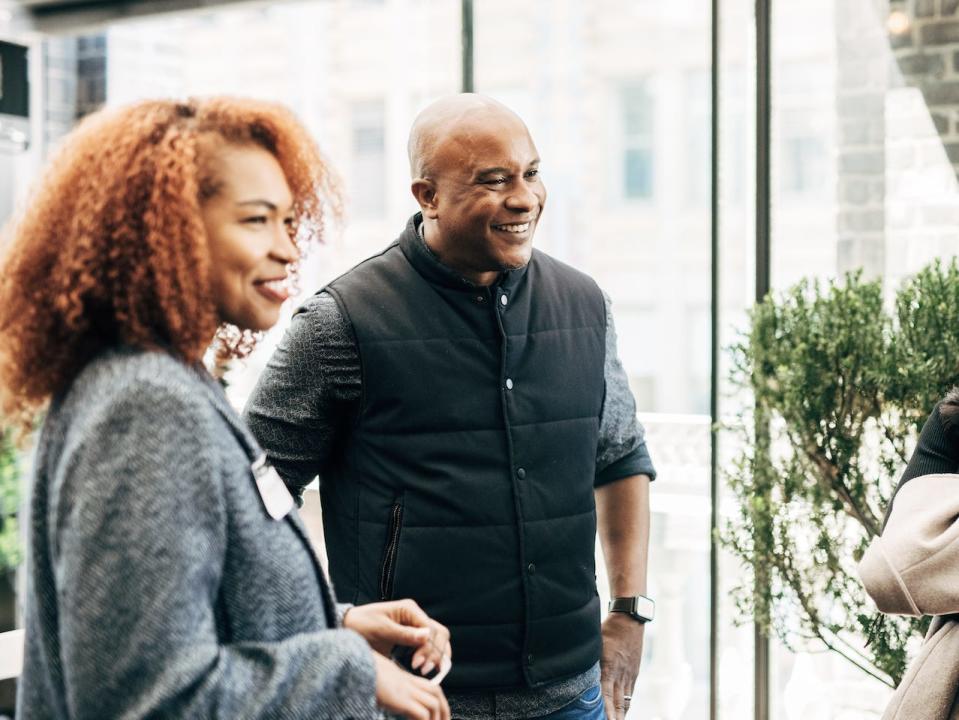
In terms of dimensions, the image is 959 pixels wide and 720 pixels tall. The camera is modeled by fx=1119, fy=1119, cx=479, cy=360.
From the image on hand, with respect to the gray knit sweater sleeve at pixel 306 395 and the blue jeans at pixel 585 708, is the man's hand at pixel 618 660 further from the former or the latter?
the gray knit sweater sleeve at pixel 306 395

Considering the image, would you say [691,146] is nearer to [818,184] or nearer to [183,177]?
[818,184]

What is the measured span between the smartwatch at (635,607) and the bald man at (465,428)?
0.12m

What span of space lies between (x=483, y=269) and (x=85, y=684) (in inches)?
40.7

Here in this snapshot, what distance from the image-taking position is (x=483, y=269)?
5.92ft

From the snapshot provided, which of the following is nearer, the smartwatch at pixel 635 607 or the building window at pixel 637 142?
the smartwatch at pixel 635 607

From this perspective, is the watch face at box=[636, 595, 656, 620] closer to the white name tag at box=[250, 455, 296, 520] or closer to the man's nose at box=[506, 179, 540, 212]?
the man's nose at box=[506, 179, 540, 212]

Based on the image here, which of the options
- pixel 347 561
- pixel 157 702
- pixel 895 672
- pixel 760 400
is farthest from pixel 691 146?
pixel 157 702

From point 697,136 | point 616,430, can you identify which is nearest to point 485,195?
point 616,430

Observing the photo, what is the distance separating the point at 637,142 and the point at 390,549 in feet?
11.8

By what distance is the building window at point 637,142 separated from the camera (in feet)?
15.4

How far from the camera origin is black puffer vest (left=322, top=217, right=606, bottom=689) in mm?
1718

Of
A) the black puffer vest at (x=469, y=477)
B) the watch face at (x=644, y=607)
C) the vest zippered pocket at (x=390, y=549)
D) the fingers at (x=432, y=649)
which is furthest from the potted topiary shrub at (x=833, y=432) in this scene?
the fingers at (x=432, y=649)

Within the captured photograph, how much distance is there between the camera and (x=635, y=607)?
1945mm

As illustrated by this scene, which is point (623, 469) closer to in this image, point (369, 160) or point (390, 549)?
point (390, 549)
